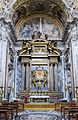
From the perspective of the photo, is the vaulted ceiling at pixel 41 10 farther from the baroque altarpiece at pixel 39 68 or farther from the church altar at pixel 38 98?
the church altar at pixel 38 98

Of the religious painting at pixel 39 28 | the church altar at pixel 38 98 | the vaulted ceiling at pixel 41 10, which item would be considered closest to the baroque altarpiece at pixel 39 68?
the church altar at pixel 38 98

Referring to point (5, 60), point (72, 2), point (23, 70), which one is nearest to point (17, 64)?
point (23, 70)

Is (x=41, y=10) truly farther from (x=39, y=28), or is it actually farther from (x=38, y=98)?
(x=38, y=98)

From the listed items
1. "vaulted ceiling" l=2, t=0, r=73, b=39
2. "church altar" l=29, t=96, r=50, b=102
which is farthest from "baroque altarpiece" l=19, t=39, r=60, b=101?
"vaulted ceiling" l=2, t=0, r=73, b=39

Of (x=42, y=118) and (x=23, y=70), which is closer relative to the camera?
(x=42, y=118)

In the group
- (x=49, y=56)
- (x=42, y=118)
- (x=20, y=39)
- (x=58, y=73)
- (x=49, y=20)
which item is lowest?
(x=42, y=118)

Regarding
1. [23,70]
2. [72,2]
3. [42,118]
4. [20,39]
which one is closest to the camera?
[42,118]

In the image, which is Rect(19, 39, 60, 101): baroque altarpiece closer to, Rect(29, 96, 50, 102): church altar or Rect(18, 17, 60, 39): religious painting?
Rect(29, 96, 50, 102): church altar

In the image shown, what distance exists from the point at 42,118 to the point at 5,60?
7231 millimetres

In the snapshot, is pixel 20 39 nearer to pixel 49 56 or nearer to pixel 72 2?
pixel 49 56

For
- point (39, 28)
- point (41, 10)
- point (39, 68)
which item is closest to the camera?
point (39, 68)

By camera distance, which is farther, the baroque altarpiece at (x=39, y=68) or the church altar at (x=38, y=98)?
the baroque altarpiece at (x=39, y=68)

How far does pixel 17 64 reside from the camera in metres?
19.3

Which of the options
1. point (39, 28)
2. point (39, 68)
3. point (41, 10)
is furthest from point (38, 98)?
point (41, 10)
